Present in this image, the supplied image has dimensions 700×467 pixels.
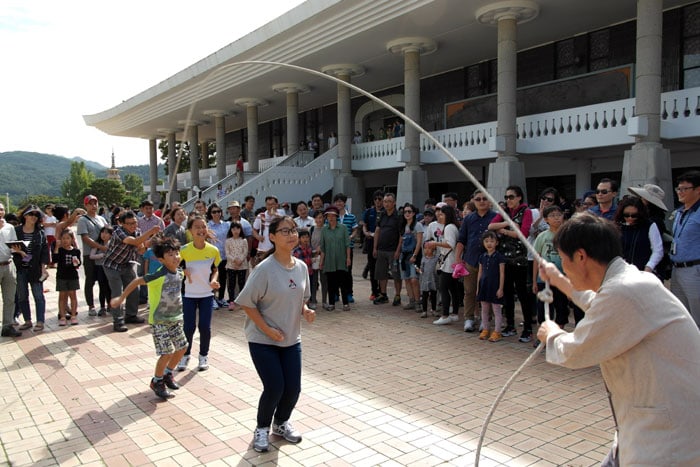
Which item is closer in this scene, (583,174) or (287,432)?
(287,432)

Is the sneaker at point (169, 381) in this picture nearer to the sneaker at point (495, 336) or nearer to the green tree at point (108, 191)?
the sneaker at point (495, 336)

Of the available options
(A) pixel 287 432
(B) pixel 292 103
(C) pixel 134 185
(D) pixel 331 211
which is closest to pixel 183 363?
(A) pixel 287 432

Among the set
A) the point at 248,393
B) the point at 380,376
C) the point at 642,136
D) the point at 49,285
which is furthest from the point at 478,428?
the point at 49,285

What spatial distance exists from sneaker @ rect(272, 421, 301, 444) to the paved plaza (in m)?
0.05

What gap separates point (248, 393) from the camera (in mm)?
5465

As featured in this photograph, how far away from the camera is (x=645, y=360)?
1966 mm

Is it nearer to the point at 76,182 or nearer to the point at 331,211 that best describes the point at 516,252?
the point at 331,211

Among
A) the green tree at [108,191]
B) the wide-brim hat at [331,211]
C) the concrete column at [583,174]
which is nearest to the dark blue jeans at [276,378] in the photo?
the wide-brim hat at [331,211]

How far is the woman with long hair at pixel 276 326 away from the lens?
4.03 meters

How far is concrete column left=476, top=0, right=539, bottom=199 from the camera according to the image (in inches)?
608

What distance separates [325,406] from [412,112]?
601 inches

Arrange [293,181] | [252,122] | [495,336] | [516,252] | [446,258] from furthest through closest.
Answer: [252,122] < [293,181] < [446,258] < [495,336] < [516,252]

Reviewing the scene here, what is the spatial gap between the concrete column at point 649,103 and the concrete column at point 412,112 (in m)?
7.23

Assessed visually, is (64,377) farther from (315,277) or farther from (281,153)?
(281,153)
